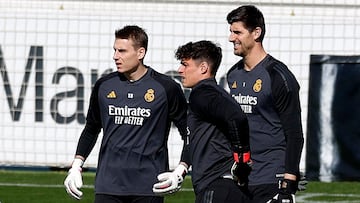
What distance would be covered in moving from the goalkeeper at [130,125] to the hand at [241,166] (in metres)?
1.00

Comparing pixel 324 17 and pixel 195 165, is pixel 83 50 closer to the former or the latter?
pixel 324 17

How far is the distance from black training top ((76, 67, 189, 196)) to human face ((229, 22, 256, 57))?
74 centimetres

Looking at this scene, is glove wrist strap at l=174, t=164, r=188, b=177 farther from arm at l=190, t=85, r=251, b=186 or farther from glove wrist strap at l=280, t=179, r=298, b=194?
glove wrist strap at l=280, t=179, r=298, b=194

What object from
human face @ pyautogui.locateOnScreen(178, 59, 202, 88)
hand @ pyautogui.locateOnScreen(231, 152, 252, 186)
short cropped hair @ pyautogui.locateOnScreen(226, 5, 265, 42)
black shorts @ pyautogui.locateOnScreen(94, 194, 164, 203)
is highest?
short cropped hair @ pyautogui.locateOnScreen(226, 5, 265, 42)

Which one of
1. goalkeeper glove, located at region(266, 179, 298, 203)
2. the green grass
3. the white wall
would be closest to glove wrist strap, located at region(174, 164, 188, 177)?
goalkeeper glove, located at region(266, 179, 298, 203)

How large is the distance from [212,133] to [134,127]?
37.5 inches

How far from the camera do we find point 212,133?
777 cm

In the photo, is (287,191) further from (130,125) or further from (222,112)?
(130,125)

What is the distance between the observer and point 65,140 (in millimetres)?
17031

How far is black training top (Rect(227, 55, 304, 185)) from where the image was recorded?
25.9ft

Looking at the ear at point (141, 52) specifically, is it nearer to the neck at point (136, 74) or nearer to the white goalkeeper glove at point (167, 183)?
the neck at point (136, 74)

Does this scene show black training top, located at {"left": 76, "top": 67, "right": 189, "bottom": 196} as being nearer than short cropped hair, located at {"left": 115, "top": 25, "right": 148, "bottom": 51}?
Yes

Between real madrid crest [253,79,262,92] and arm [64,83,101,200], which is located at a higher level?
real madrid crest [253,79,262,92]

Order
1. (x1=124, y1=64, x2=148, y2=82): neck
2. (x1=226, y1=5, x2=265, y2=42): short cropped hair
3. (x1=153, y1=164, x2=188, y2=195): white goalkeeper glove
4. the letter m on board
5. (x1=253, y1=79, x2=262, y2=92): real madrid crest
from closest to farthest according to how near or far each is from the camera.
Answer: (x1=253, y1=79, x2=262, y2=92): real madrid crest < (x1=226, y1=5, x2=265, y2=42): short cropped hair < (x1=153, y1=164, x2=188, y2=195): white goalkeeper glove < (x1=124, y1=64, x2=148, y2=82): neck < the letter m on board
